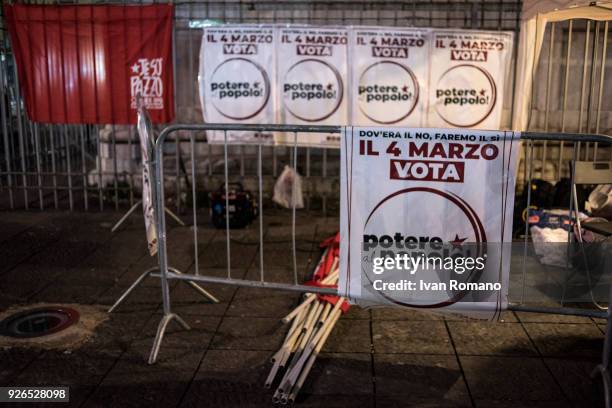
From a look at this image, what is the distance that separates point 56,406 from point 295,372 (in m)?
1.54

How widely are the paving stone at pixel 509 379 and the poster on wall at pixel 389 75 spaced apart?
4237mm

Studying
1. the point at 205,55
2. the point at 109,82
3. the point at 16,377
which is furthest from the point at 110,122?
the point at 16,377

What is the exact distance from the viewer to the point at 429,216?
13.2 ft

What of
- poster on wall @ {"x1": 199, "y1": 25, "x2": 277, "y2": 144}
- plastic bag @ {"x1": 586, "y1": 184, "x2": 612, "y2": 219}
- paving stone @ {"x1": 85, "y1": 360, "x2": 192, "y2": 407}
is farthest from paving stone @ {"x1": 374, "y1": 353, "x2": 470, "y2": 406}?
poster on wall @ {"x1": 199, "y1": 25, "x2": 277, "y2": 144}

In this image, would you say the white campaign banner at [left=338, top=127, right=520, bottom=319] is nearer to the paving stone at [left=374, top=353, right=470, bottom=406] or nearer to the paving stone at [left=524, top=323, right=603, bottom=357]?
the paving stone at [left=374, top=353, right=470, bottom=406]

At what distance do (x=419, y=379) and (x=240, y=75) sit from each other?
514cm

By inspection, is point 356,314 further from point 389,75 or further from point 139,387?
point 389,75

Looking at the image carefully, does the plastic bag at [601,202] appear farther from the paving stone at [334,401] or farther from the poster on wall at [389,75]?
the paving stone at [334,401]

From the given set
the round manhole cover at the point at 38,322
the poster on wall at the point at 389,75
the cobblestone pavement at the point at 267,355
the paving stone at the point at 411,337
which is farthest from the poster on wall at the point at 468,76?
the round manhole cover at the point at 38,322

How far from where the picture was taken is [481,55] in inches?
309

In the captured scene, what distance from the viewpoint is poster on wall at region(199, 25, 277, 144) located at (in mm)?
7918

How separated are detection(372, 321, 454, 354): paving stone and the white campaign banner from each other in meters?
0.57

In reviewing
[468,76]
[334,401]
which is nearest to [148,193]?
[334,401]

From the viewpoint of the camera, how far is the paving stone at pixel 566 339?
14.8ft
